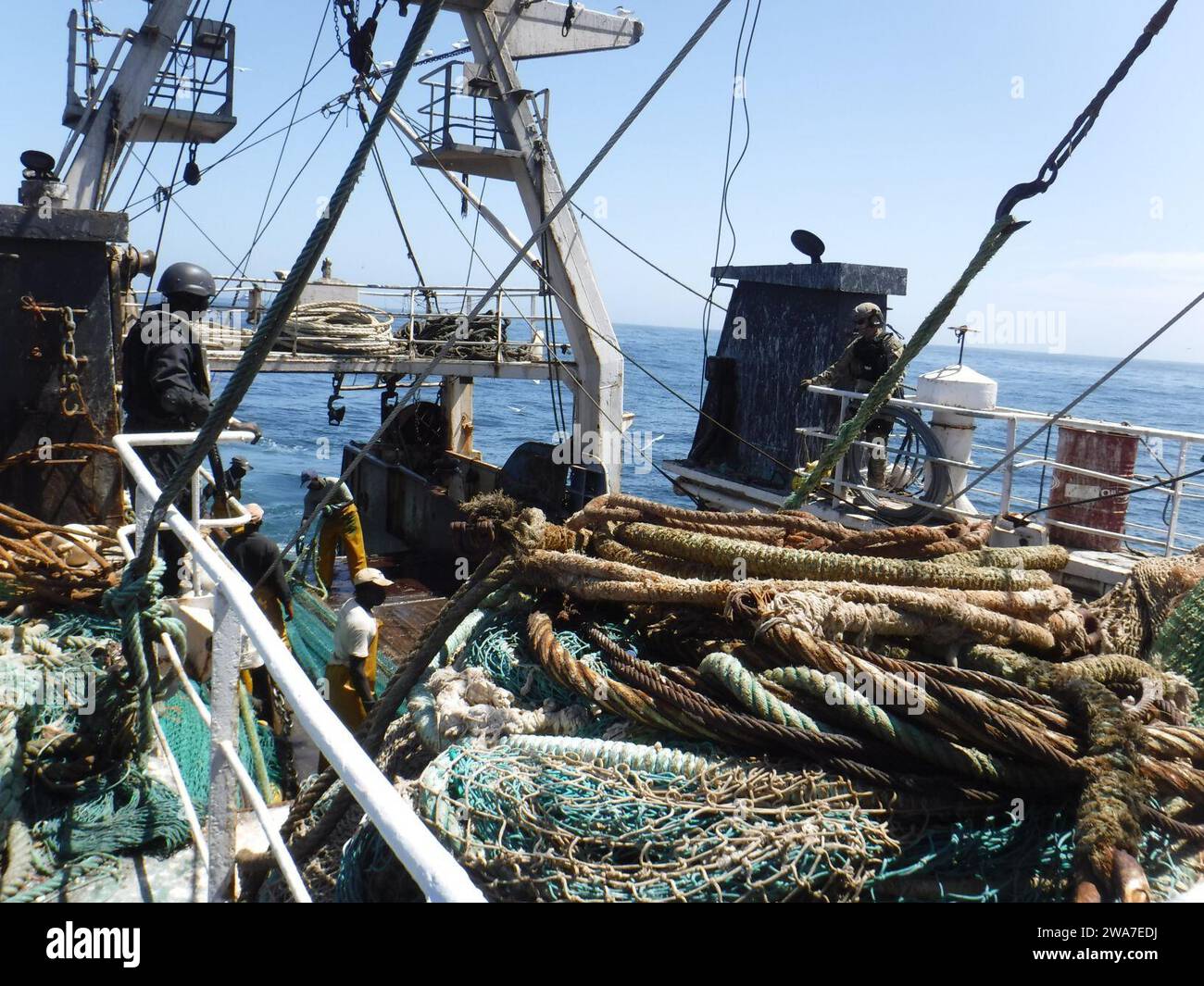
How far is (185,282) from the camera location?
5582 millimetres

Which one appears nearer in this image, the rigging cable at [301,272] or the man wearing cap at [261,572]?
the rigging cable at [301,272]

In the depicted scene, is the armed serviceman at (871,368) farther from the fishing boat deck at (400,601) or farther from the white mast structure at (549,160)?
the fishing boat deck at (400,601)

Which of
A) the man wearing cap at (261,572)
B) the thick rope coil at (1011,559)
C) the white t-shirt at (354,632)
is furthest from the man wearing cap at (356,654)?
the thick rope coil at (1011,559)

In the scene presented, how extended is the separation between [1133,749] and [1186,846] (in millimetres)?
395

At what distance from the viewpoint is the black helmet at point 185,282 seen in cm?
555

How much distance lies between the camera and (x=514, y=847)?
8.41ft

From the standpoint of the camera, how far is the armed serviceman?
9.17m

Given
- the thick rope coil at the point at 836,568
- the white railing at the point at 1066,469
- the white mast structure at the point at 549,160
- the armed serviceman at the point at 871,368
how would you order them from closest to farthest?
the thick rope coil at the point at 836,568 → the white railing at the point at 1066,469 → the armed serviceman at the point at 871,368 → the white mast structure at the point at 549,160

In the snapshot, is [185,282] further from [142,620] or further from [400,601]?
[400,601]

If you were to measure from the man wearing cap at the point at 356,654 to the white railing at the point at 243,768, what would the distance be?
2116 mm

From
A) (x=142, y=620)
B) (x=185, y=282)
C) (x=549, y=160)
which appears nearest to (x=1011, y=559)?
(x=142, y=620)

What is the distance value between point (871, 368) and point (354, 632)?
5.75m

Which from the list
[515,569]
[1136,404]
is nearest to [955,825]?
[515,569]
